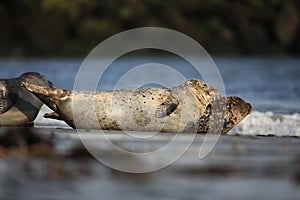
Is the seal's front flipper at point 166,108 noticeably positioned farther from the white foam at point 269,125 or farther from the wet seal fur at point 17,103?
the wet seal fur at point 17,103

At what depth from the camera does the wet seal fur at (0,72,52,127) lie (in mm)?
11031

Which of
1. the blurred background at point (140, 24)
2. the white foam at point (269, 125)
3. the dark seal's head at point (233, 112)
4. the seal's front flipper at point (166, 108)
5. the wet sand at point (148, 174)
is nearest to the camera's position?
the wet sand at point (148, 174)

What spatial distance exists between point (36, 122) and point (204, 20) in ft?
114

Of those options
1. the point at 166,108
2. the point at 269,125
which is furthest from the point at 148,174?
the point at 269,125

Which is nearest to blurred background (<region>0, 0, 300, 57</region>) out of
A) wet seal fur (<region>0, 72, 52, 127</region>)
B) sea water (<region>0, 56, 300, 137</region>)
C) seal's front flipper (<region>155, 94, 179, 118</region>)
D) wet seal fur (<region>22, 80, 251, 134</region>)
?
sea water (<region>0, 56, 300, 137</region>)

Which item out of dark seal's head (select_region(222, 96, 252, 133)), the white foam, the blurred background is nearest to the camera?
dark seal's head (select_region(222, 96, 252, 133))

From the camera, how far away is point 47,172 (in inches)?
282

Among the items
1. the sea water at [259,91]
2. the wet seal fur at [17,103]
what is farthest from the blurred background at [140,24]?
the wet seal fur at [17,103]

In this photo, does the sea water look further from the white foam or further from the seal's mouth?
the seal's mouth

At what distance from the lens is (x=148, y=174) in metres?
7.24

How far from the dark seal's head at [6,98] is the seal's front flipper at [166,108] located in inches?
65.7

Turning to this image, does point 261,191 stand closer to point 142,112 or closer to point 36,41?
point 142,112

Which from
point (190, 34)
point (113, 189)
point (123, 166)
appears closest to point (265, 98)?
point (123, 166)

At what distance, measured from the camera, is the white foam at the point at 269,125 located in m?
11.4
